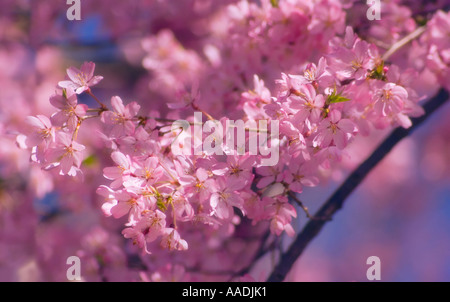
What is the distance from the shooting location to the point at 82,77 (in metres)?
0.98

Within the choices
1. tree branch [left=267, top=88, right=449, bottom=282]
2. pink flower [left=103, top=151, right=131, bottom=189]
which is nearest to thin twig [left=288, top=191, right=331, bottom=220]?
tree branch [left=267, top=88, right=449, bottom=282]

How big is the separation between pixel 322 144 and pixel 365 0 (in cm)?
73

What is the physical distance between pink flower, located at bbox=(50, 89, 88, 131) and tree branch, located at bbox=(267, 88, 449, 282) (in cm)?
66

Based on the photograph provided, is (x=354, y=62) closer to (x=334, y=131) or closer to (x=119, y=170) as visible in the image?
(x=334, y=131)

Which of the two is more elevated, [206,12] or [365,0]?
[206,12]

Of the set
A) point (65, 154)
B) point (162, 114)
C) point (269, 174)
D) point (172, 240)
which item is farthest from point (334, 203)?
point (162, 114)

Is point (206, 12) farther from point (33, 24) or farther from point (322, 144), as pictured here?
point (322, 144)

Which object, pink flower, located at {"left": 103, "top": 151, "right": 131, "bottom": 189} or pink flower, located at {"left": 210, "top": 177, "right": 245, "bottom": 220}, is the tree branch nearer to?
pink flower, located at {"left": 210, "top": 177, "right": 245, "bottom": 220}

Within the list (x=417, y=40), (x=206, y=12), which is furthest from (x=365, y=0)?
(x=206, y=12)

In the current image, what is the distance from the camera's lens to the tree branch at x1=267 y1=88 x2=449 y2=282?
116cm

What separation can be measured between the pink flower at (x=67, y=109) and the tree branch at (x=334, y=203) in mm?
659

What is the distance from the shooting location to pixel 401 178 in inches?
124

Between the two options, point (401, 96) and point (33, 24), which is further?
point (33, 24)

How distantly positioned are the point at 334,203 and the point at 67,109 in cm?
75
